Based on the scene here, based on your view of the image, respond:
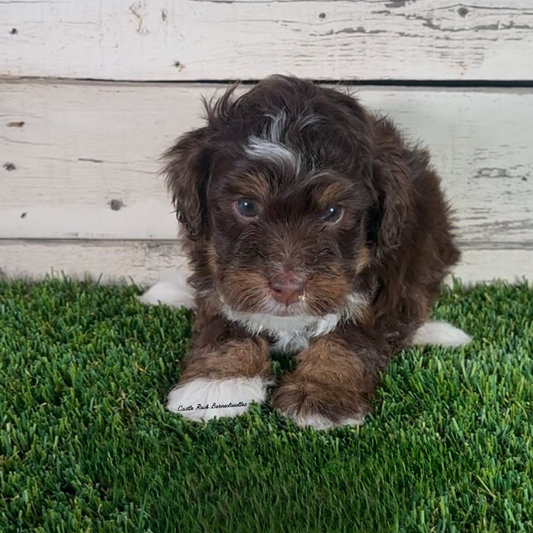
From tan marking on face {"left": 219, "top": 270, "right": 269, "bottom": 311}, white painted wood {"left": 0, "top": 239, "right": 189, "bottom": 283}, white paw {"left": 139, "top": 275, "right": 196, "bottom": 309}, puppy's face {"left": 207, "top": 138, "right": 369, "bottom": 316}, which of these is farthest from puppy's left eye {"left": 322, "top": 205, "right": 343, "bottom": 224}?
white painted wood {"left": 0, "top": 239, "right": 189, "bottom": 283}

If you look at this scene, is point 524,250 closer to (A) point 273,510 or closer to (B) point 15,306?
(A) point 273,510

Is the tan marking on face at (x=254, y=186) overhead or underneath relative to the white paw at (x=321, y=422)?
overhead

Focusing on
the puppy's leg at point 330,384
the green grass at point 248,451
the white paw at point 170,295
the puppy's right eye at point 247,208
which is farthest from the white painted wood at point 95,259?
the puppy's right eye at point 247,208

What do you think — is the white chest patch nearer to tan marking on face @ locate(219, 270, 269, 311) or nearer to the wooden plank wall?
tan marking on face @ locate(219, 270, 269, 311)

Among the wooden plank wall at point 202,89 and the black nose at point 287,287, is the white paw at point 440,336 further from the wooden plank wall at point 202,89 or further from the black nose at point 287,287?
the black nose at point 287,287

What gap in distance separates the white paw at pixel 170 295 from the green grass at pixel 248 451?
437 mm

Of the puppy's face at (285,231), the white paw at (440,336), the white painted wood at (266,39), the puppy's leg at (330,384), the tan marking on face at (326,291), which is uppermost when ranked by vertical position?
the white painted wood at (266,39)

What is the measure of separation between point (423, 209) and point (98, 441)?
1683 mm

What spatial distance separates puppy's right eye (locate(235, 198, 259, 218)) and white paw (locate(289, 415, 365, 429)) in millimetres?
733

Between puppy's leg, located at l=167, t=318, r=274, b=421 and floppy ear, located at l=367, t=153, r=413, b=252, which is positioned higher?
floppy ear, located at l=367, t=153, r=413, b=252

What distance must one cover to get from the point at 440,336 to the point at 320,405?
886mm

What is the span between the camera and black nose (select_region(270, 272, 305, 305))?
218 cm

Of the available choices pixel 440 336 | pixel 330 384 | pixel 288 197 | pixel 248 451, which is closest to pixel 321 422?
pixel 330 384

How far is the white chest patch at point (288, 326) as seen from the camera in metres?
2.61
